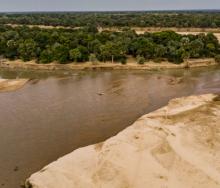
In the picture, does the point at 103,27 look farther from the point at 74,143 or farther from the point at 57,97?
the point at 74,143

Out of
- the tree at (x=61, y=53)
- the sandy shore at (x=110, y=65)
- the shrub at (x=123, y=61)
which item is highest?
the tree at (x=61, y=53)

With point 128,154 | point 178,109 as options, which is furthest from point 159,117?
point 128,154

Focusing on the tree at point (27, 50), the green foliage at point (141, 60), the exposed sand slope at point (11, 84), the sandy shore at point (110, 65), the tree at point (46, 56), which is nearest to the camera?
the exposed sand slope at point (11, 84)

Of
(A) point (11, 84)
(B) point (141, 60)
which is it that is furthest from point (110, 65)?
(A) point (11, 84)

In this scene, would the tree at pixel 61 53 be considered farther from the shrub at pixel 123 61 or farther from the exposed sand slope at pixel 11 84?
the shrub at pixel 123 61

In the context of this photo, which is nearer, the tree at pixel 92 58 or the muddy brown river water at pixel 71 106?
the muddy brown river water at pixel 71 106

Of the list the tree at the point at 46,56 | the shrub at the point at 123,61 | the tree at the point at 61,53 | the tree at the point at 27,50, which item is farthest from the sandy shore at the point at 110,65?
the tree at the point at 27,50

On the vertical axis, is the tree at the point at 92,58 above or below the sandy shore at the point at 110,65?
above
